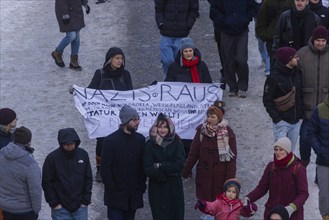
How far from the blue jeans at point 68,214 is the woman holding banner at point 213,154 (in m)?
1.32

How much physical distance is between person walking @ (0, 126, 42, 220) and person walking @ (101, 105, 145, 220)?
2.64 feet

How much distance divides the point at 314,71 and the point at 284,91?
1.60 ft

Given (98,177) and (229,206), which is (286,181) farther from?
(98,177)

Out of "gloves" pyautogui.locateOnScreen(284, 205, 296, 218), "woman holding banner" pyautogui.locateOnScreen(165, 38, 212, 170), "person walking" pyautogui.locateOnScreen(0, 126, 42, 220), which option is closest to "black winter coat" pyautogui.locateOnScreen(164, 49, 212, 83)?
"woman holding banner" pyautogui.locateOnScreen(165, 38, 212, 170)

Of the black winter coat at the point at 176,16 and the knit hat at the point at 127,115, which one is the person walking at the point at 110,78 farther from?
the black winter coat at the point at 176,16

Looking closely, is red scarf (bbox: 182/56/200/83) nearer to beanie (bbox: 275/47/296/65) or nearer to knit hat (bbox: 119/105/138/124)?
beanie (bbox: 275/47/296/65)

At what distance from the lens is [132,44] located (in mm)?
17984

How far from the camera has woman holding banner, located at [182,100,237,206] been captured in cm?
1194

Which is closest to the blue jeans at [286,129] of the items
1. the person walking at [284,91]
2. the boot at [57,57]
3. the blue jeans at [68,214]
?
the person walking at [284,91]

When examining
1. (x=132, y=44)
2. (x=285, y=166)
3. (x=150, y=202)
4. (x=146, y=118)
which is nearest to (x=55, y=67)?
(x=132, y=44)

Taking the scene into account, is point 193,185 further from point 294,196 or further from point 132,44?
point 132,44

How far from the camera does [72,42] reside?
16.9m

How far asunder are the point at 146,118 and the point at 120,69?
0.72m

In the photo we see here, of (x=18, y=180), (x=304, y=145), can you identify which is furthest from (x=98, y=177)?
(x=304, y=145)
